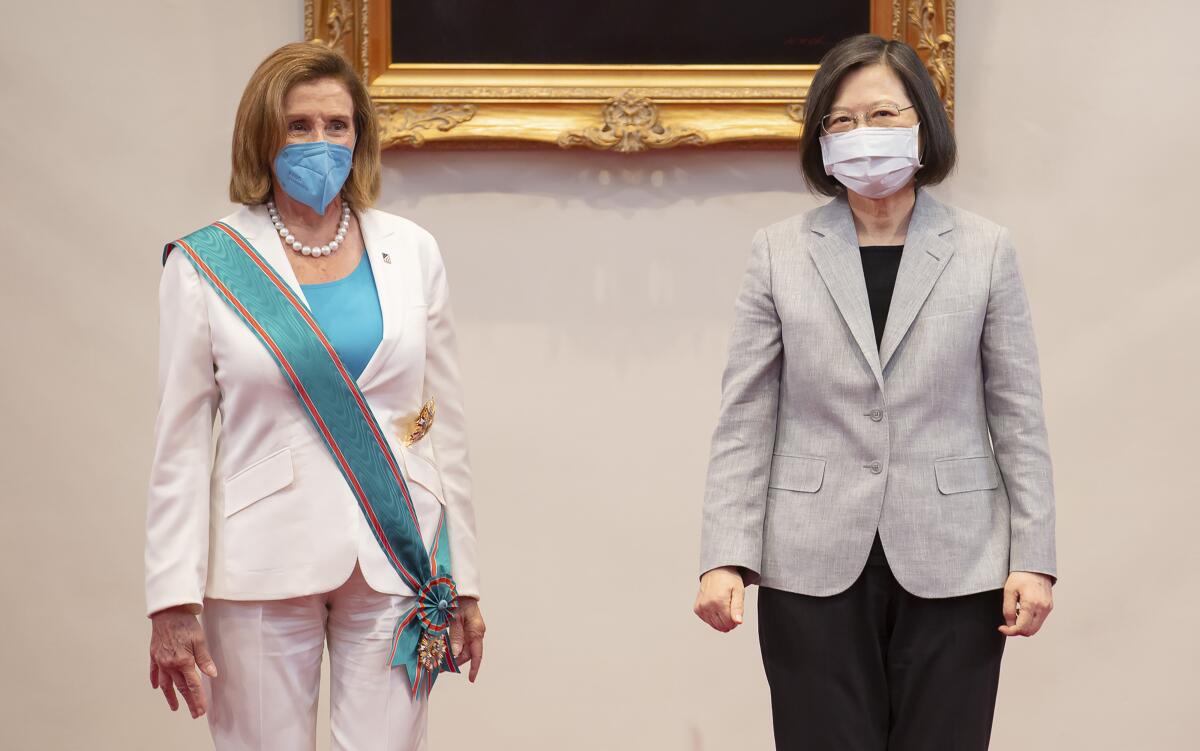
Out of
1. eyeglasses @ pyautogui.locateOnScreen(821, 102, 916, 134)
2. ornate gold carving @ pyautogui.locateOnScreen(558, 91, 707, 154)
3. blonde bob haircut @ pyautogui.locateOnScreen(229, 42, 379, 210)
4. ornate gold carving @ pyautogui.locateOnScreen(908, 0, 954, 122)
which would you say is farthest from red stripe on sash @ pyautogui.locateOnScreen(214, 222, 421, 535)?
ornate gold carving @ pyautogui.locateOnScreen(908, 0, 954, 122)

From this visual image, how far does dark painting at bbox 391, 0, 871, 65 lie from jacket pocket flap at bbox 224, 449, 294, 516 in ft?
4.65

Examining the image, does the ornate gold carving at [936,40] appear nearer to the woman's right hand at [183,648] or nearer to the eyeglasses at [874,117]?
the eyeglasses at [874,117]

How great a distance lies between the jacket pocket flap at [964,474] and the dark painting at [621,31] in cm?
143

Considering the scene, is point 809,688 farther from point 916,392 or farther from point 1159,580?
point 1159,580

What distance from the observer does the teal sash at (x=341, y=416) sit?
198cm

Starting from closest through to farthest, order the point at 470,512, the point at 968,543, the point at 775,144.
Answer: the point at 968,543 < the point at 470,512 < the point at 775,144

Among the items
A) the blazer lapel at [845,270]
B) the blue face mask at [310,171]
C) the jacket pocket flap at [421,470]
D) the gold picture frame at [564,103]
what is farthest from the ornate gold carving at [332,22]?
the blazer lapel at [845,270]

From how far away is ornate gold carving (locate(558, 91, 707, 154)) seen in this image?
3088 mm

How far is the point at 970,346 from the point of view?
1.97 m

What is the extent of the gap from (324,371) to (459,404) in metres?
0.28

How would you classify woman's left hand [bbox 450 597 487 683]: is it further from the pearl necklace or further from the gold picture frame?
the gold picture frame

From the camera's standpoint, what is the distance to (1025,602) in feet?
6.31

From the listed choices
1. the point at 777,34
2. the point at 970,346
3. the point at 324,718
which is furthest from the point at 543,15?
the point at 324,718

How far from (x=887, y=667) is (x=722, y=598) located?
0.87 feet
